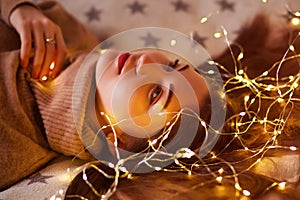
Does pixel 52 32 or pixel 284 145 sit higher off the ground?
pixel 52 32

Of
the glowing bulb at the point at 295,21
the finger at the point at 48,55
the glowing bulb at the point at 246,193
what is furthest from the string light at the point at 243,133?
the finger at the point at 48,55

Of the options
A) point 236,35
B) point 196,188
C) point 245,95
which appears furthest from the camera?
point 236,35

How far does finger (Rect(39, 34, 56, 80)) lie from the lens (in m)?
1.09

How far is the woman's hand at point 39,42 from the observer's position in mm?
1085

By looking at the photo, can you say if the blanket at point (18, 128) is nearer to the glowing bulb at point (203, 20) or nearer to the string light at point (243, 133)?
the string light at point (243, 133)

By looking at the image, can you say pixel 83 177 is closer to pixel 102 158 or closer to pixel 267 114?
pixel 102 158

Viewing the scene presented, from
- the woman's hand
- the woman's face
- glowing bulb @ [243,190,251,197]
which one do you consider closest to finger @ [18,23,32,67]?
the woman's hand

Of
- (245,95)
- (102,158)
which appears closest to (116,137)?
(102,158)

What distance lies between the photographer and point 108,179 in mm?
924

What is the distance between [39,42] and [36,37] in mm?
20

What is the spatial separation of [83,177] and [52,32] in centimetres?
40

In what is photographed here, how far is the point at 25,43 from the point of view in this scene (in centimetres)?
108

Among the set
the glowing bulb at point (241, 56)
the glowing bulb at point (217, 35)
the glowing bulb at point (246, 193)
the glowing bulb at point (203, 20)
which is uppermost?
the glowing bulb at point (203, 20)

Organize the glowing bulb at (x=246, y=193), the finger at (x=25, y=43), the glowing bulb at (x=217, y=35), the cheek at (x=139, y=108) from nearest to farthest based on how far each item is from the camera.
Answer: the glowing bulb at (x=246, y=193)
the cheek at (x=139, y=108)
the finger at (x=25, y=43)
the glowing bulb at (x=217, y=35)
